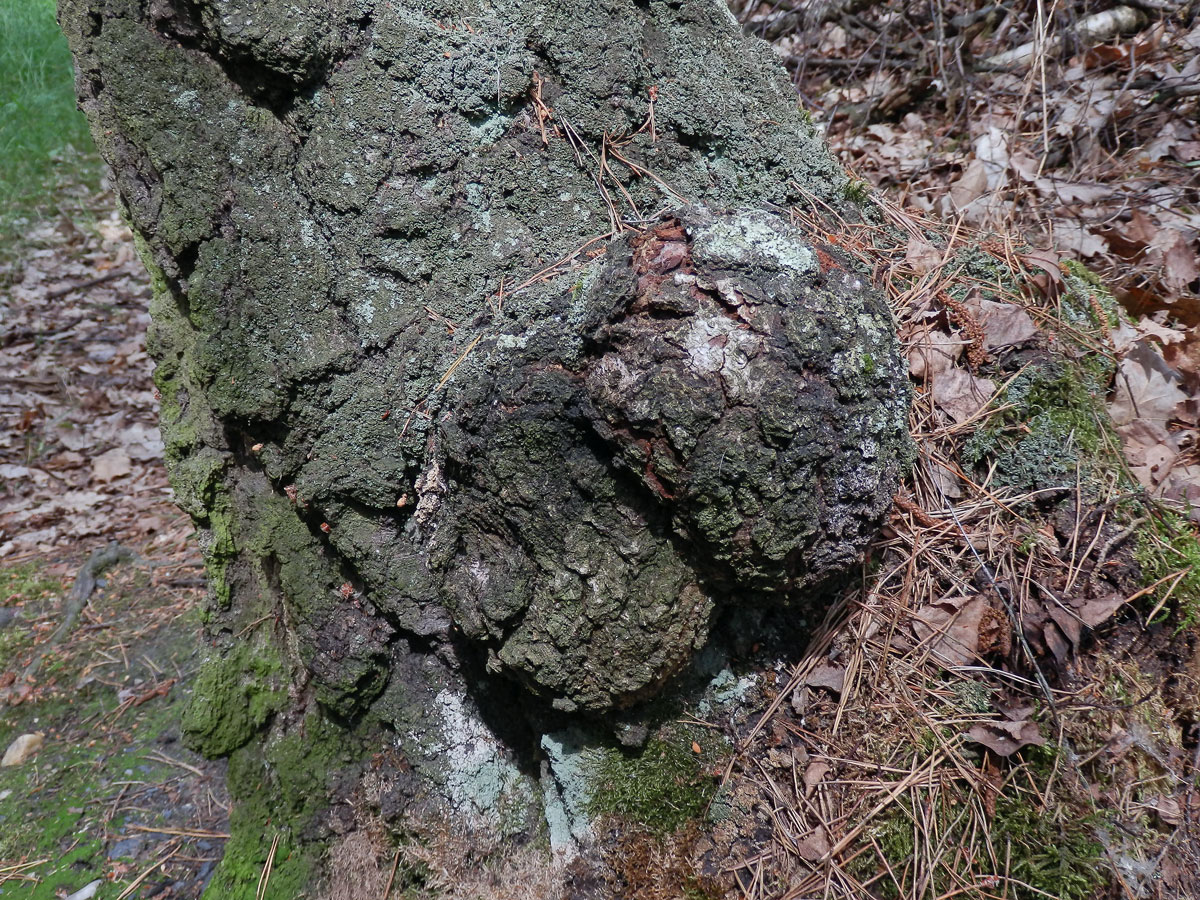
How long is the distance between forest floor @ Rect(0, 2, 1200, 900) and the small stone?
34 mm

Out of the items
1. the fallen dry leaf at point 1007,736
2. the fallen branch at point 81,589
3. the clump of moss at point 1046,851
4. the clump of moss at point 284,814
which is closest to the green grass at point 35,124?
the fallen branch at point 81,589

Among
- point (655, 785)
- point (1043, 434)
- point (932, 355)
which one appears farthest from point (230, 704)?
point (1043, 434)

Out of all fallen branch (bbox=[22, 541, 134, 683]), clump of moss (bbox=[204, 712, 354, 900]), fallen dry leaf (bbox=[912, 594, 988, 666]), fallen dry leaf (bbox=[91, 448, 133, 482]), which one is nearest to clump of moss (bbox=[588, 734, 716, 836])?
fallen dry leaf (bbox=[912, 594, 988, 666])

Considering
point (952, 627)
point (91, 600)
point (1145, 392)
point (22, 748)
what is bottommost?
point (91, 600)

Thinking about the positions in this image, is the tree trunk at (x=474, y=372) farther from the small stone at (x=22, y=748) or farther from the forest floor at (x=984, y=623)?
the small stone at (x=22, y=748)

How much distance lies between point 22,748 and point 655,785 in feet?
7.53

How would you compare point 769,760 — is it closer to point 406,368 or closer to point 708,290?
point 708,290

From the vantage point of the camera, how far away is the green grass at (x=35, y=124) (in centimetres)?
659

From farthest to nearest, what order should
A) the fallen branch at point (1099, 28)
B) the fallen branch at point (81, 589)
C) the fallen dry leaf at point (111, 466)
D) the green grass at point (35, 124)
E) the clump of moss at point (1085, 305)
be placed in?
the green grass at point (35, 124) → the fallen dry leaf at point (111, 466) → the fallen branch at point (1099, 28) → the fallen branch at point (81, 589) → the clump of moss at point (1085, 305)

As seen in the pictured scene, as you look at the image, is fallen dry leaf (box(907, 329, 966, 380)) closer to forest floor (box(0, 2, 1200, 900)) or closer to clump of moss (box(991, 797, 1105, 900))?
forest floor (box(0, 2, 1200, 900))

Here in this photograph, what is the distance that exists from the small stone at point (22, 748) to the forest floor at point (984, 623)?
0.03 metres

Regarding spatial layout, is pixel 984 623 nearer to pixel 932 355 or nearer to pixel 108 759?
pixel 932 355

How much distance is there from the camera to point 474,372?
5.65ft

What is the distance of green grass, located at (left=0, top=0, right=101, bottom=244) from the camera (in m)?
6.59
